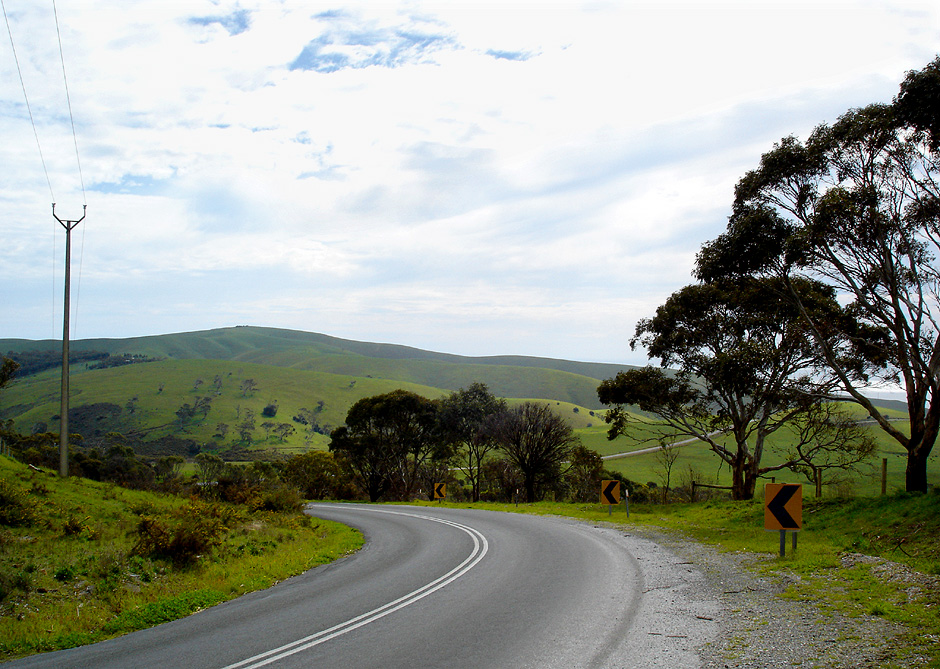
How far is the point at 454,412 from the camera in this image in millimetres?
54531

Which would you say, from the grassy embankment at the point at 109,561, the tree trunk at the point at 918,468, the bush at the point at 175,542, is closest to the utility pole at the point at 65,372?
the grassy embankment at the point at 109,561

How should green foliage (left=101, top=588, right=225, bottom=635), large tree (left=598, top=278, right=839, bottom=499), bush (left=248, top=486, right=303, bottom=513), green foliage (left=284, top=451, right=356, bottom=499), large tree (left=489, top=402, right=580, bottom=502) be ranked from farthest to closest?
green foliage (left=284, top=451, right=356, bottom=499) → large tree (left=489, top=402, right=580, bottom=502) → bush (left=248, top=486, right=303, bottom=513) → large tree (left=598, top=278, right=839, bottom=499) → green foliage (left=101, top=588, right=225, bottom=635)

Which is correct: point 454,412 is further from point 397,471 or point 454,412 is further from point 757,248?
point 757,248

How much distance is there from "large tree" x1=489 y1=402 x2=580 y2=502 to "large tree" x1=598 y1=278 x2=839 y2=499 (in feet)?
49.5

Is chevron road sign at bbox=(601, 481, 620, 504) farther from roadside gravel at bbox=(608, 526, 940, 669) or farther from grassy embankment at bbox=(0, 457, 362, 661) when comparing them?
roadside gravel at bbox=(608, 526, 940, 669)

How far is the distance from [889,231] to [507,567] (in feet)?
45.7

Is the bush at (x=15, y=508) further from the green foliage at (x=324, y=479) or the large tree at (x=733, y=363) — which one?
the green foliage at (x=324, y=479)

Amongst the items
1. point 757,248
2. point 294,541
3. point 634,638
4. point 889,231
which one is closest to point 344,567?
point 294,541

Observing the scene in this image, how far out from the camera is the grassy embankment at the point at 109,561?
8.55 metres

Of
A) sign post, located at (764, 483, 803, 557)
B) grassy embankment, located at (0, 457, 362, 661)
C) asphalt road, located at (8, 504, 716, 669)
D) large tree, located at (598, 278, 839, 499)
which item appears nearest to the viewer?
asphalt road, located at (8, 504, 716, 669)

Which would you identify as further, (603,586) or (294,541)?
(294,541)

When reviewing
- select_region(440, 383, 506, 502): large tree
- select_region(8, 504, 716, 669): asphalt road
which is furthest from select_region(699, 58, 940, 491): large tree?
select_region(440, 383, 506, 502): large tree

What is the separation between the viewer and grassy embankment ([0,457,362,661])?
8.55 m

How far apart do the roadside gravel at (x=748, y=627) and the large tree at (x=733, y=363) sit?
11927 mm
